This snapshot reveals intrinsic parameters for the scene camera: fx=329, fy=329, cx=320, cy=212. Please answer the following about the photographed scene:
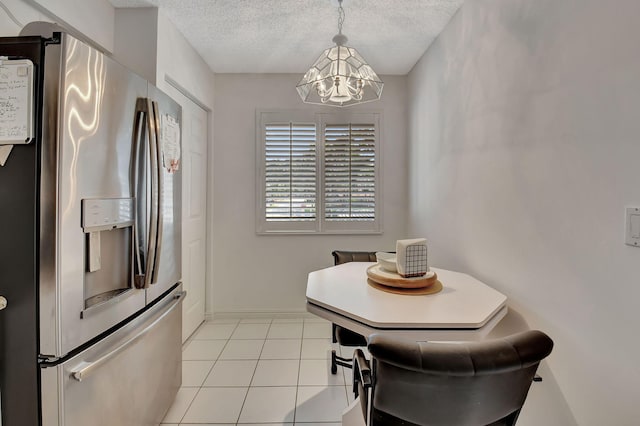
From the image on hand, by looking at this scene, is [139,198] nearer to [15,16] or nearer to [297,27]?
[15,16]

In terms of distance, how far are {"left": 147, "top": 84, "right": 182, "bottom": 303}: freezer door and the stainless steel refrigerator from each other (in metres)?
0.13

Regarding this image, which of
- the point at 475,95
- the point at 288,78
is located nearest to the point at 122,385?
the point at 475,95

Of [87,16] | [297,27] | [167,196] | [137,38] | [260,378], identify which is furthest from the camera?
[297,27]

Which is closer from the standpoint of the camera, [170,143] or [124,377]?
[124,377]

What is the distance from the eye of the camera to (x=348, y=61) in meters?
1.78

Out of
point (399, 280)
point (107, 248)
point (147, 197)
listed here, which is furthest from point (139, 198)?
point (399, 280)

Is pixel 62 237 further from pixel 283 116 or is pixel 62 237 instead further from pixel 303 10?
pixel 283 116

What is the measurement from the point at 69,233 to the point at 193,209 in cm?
195

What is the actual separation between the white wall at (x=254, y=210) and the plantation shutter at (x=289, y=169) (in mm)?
181

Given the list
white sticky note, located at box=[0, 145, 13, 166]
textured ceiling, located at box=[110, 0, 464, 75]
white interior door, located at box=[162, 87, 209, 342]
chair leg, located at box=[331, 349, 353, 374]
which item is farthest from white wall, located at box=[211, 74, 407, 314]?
white sticky note, located at box=[0, 145, 13, 166]

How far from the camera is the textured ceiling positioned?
2.21m

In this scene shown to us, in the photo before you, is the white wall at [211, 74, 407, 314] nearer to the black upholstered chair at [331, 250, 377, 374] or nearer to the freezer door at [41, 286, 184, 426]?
the black upholstered chair at [331, 250, 377, 374]

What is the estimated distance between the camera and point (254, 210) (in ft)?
11.4

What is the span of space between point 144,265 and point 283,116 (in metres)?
2.32
